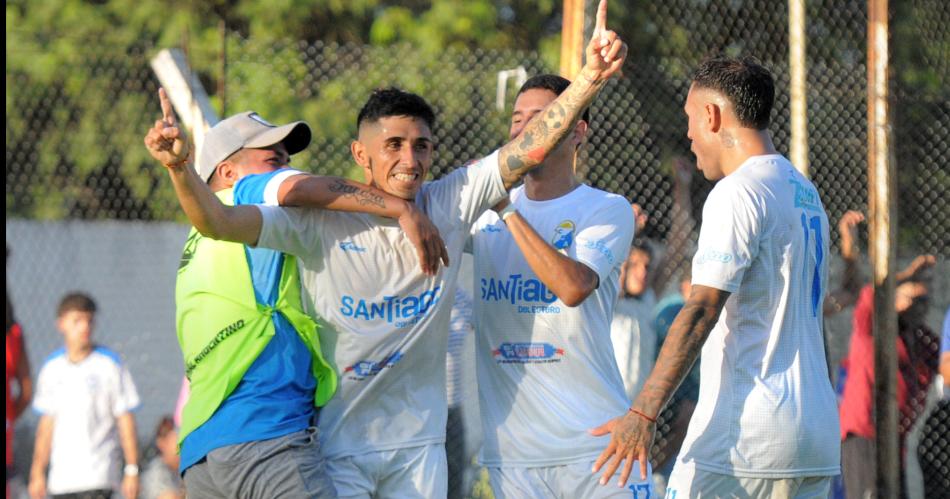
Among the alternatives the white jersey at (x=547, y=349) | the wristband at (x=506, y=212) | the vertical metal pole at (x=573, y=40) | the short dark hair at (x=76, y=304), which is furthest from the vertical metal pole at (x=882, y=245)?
the short dark hair at (x=76, y=304)

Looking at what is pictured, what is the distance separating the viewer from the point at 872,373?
7629mm

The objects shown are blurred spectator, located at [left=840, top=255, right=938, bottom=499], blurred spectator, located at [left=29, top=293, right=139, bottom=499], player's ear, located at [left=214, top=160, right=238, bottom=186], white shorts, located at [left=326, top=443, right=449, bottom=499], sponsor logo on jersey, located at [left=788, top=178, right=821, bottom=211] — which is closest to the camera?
sponsor logo on jersey, located at [left=788, top=178, right=821, bottom=211]

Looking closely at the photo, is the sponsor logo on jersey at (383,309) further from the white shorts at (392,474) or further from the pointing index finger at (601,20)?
the pointing index finger at (601,20)

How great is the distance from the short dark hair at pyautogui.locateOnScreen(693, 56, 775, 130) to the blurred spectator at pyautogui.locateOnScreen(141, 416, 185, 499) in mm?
4816

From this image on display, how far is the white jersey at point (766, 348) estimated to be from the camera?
3816 millimetres

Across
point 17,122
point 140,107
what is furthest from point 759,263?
point 17,122

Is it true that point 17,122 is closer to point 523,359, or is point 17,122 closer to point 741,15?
point 741,15

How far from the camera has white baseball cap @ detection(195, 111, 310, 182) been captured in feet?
14.5

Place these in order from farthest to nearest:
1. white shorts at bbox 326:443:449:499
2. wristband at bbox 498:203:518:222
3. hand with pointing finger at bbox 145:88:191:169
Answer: wristband at bbox 498:203:518:222 < white shorts at bbox 326:443:449:499 < hand with pointing finger at bbox 145:88:191:169

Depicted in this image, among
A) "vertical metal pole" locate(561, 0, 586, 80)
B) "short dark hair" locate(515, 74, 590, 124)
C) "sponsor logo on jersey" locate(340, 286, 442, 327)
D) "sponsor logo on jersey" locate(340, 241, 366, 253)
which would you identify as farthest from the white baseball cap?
"vertical metal pole" locate(561, 0, 586, 80)

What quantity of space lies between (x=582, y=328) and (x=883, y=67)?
4.08 m

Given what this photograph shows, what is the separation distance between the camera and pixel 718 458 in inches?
153

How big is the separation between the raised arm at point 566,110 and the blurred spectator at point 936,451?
15.6 feet

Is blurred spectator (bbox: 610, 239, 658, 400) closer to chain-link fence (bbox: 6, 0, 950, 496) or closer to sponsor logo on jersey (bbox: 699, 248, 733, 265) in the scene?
chain-link fence (bbox: 6, 0, 950, 496)
